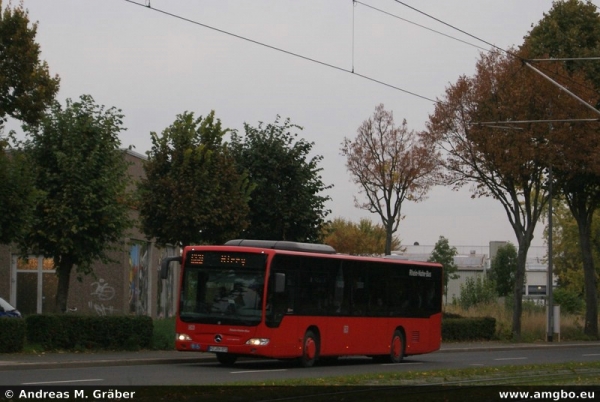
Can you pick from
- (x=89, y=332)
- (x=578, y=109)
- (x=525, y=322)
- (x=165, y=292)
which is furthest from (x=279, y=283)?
(x=525, y=322)

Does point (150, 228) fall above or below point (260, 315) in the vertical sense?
above

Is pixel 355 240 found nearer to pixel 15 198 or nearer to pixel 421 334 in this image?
pixel 421 334

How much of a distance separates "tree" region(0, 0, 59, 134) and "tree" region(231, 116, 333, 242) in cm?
805

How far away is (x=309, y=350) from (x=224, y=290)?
2608mm

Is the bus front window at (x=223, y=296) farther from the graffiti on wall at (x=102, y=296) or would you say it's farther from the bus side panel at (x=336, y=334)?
the graffiti on wall at (x=102, y=296)

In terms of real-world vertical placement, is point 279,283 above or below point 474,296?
below

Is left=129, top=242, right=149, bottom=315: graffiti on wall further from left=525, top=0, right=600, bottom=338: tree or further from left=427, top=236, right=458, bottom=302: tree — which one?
left=427, top=236, right=458, bottom=302: tree

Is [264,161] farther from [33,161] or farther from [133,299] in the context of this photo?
[33,161]

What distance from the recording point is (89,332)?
91.5ft

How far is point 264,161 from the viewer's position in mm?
40469

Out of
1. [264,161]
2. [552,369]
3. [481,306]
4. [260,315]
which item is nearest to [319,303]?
[260,315]

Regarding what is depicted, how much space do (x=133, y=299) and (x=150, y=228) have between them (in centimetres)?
1096

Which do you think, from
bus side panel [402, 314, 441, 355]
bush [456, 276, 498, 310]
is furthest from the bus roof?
bush [456, 276, 498, 310]

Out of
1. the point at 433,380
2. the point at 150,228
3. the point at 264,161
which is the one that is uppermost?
the point at 264,161
